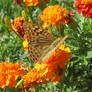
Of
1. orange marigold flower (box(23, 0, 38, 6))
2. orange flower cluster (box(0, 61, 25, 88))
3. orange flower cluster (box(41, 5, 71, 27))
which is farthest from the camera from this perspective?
orange marigold flower (box(23, 0, 38, 6))

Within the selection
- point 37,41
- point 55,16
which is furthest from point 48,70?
point 55,16

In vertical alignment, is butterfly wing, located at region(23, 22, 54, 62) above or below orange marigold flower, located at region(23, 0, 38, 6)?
below

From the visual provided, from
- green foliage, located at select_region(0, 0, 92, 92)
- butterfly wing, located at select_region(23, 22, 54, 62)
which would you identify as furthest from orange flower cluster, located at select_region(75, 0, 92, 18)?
butterfly wing, located at select_region(23, 22, 54, 62)

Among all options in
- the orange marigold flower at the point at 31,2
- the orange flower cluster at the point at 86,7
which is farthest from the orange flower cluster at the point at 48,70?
the orange marigold flower at the point at 31,2

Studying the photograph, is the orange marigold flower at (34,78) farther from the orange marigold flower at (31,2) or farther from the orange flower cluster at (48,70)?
the orange marigold flower at (31,2)

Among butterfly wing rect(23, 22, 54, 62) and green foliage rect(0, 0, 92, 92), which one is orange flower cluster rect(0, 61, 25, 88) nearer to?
butterfly wing rect(23, 22, 54, 62)

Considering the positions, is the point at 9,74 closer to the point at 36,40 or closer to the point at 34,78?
the point at 34,78
